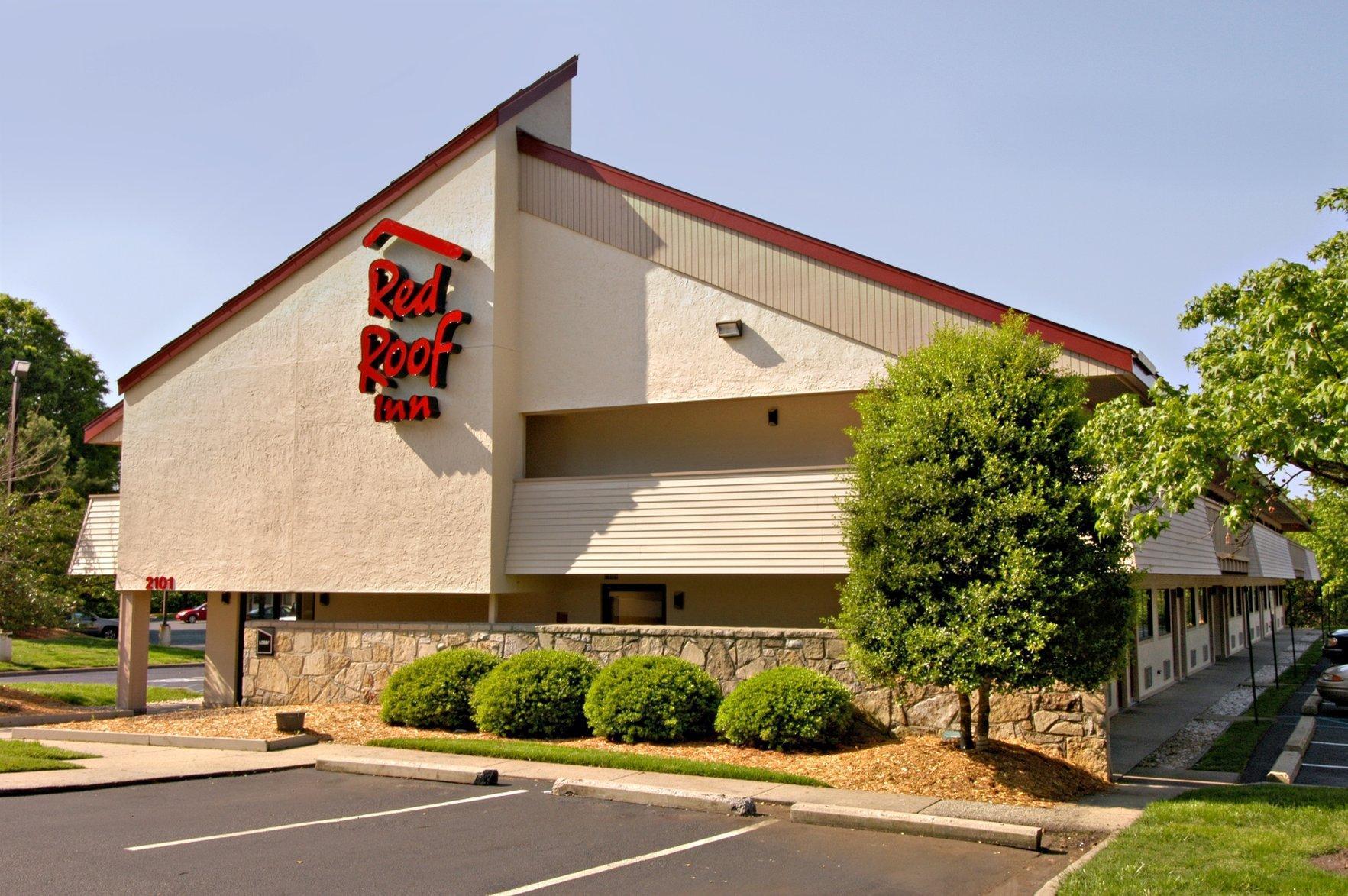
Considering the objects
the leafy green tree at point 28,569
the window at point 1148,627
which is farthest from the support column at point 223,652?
the window at point 1148,627

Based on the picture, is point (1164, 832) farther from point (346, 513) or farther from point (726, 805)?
point (346, 513)

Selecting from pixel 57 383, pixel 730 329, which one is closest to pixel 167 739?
pixel 730 329

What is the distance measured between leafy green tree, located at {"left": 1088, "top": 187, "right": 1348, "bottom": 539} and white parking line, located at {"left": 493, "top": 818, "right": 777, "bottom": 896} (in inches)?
172

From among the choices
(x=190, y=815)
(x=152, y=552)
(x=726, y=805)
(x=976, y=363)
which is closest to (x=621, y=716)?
(x=726, y=805)

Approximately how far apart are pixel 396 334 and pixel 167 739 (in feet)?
24.0

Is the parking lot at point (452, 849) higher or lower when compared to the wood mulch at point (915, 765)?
lower

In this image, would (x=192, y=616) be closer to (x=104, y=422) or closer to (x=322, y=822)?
(x=104, y=422)

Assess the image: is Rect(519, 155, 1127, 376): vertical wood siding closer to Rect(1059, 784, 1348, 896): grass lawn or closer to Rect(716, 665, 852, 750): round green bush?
Rect(716, 665, 852, 750): round green bush

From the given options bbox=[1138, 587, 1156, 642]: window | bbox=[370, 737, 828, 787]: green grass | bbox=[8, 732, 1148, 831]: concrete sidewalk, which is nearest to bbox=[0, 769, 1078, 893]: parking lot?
bbox=[8, 732, 1148, 831]: concrete sidewalk

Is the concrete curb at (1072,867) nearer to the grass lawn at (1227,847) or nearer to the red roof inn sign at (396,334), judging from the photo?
the grass lawn at (1227,847)

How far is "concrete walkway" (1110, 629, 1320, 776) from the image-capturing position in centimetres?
1581

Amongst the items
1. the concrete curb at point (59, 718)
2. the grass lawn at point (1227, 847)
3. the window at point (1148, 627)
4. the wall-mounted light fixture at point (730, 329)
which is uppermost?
the wall-mounted light fixture at point (730, 329)

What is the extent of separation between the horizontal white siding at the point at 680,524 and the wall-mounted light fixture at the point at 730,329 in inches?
83.4

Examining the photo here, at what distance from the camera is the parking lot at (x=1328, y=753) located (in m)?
14.1
